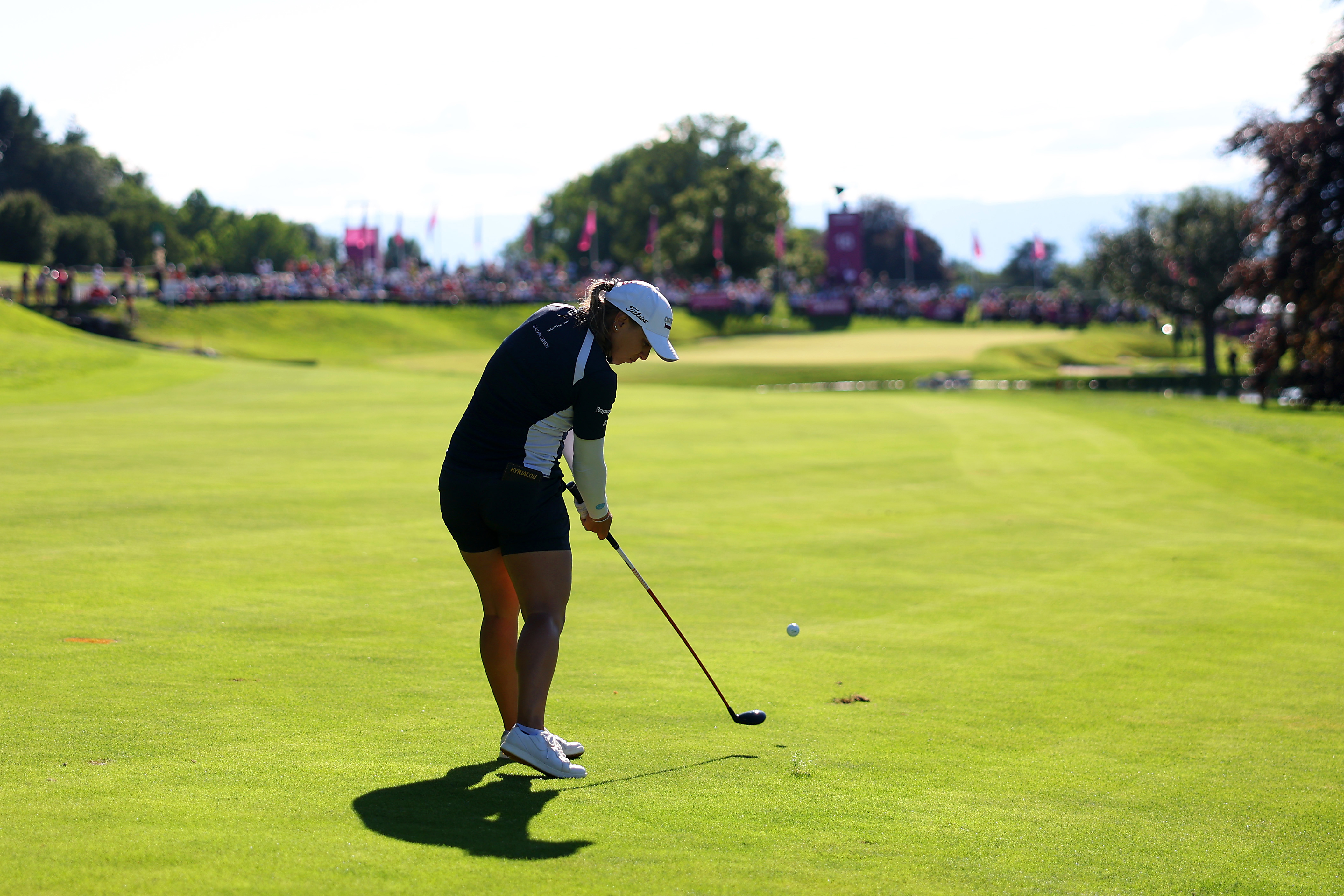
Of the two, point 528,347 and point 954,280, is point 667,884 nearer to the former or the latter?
point 528,347

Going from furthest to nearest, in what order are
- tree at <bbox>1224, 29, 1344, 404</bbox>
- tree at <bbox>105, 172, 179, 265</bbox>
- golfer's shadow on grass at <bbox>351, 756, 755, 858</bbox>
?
tree at <bbox>105, 172, 179, 265</bbox>
tree at <bbox>1224, 29, 1344, 404</bbox>
golfer's shadow on grass at <bbox>351, 756, 755, 858</bbox>

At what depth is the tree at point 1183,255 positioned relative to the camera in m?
62.1

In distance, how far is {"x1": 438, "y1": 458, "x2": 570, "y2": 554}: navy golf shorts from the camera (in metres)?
6.25

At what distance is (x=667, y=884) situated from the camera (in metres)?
4.83

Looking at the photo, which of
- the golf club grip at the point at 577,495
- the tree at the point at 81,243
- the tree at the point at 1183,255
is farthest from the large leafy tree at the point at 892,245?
the golf club grip at the point at 577,495

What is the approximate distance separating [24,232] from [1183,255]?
94345 mm

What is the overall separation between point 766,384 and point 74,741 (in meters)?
50.0

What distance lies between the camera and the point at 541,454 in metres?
6.34

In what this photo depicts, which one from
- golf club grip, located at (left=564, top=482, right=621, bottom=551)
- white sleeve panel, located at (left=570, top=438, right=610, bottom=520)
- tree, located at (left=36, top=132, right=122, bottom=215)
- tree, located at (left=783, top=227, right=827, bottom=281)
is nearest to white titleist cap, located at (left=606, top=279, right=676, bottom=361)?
white sleeve panel, located at (left=570, top=438, right=610, bottom=520)

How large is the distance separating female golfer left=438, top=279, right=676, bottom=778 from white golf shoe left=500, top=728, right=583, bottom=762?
1 cm

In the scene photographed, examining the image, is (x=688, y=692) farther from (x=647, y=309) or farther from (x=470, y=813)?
(x=647, y=309)

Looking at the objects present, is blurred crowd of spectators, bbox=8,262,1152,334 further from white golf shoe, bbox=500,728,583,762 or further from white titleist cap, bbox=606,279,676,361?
white titleist cap, bbox=606,279,676,361

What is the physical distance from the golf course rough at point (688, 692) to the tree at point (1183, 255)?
4667 cm

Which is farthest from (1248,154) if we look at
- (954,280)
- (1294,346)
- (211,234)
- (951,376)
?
(211,234)
